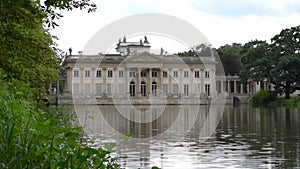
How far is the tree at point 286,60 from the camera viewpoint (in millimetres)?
46716

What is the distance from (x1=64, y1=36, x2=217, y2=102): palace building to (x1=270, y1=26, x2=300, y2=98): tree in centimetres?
1588

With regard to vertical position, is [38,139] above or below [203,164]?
Answer: above

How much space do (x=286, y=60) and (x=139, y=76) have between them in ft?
77.4

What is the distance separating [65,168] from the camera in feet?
11.9

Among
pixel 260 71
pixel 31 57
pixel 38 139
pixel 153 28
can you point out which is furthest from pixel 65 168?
pixel 260 71

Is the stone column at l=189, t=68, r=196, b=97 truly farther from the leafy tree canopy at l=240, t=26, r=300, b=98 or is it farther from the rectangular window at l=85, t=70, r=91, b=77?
the leafy tree canopy at l=240, t=26, r=300, b=98

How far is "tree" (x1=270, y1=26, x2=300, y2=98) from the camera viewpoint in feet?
153

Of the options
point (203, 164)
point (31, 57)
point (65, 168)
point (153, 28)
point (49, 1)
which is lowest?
point (203, 164)

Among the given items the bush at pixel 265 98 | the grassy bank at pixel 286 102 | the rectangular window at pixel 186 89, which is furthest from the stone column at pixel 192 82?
the grassy bank at pixel 286 102

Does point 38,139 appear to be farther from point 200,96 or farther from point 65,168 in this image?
point 200,96

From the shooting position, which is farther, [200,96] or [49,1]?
[200,96]

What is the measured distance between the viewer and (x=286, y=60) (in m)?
46.2

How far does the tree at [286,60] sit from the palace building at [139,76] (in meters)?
15.9

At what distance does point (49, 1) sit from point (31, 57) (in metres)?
0.91
